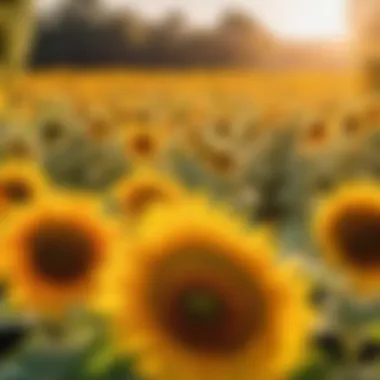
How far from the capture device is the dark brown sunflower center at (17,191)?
79cm

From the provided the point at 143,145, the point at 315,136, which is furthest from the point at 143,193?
the point at 315,136

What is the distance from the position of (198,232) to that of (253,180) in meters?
0.12

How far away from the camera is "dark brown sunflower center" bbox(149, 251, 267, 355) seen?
0.68m

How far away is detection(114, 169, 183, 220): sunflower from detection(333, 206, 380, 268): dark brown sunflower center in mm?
139

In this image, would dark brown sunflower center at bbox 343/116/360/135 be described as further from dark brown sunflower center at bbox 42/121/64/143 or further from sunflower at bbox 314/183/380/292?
dark brown sunflower center at bbox 42/121/64/143

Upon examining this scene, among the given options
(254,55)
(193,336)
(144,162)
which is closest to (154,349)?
(193,336)

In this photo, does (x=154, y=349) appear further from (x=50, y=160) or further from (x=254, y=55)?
(x=254, y=55)

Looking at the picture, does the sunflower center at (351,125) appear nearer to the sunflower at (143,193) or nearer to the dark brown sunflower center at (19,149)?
the sunflower at (143,193)

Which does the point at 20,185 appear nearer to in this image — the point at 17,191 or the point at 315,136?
the point at 17,191

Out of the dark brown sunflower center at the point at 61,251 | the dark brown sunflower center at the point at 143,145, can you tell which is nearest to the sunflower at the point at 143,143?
the dark brown sunflower center at the point at 143,145

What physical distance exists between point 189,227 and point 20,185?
0.16 m

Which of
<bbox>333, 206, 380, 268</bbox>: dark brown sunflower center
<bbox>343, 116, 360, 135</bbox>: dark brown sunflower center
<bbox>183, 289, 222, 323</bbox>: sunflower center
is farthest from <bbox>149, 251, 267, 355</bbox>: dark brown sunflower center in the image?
<bbox>343, 116, 360, 135</bbox>: dark brown sunflower center

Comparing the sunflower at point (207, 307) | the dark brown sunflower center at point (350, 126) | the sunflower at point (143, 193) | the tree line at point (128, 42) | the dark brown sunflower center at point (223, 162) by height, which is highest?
the tree line at point (128, 42)

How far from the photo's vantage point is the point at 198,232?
0.73 metres
